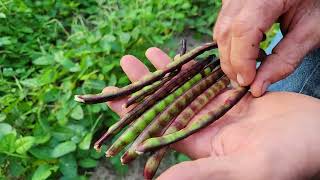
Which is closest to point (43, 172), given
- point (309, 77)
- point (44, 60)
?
point (44, 60)

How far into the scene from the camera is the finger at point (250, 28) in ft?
6.10

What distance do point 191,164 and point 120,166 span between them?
1.16 meters

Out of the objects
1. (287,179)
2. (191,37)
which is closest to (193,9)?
(191,37)

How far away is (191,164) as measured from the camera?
149 centimetres

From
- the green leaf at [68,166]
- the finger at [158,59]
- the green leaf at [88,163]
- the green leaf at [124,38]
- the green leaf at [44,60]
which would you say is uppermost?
the finger at [158,59]

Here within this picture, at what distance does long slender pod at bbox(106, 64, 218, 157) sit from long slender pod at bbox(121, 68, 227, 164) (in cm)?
3

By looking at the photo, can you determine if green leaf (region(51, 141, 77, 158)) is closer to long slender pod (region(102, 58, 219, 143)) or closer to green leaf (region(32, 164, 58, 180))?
green leaf (region(32, 164, 58, 180))

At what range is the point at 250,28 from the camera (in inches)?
73.2

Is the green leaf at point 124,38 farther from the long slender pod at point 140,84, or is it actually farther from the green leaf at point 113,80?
the long slender pod at point 140,84

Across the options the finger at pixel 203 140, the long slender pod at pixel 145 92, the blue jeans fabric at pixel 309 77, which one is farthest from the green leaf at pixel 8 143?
the blue jeans fabric at pixel 309 77

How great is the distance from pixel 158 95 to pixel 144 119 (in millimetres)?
159

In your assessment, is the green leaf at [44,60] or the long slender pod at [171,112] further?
the green leaf at [44,60]

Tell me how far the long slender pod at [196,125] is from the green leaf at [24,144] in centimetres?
82

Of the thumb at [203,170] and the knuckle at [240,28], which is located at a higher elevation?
the knuckle at [240,28]
